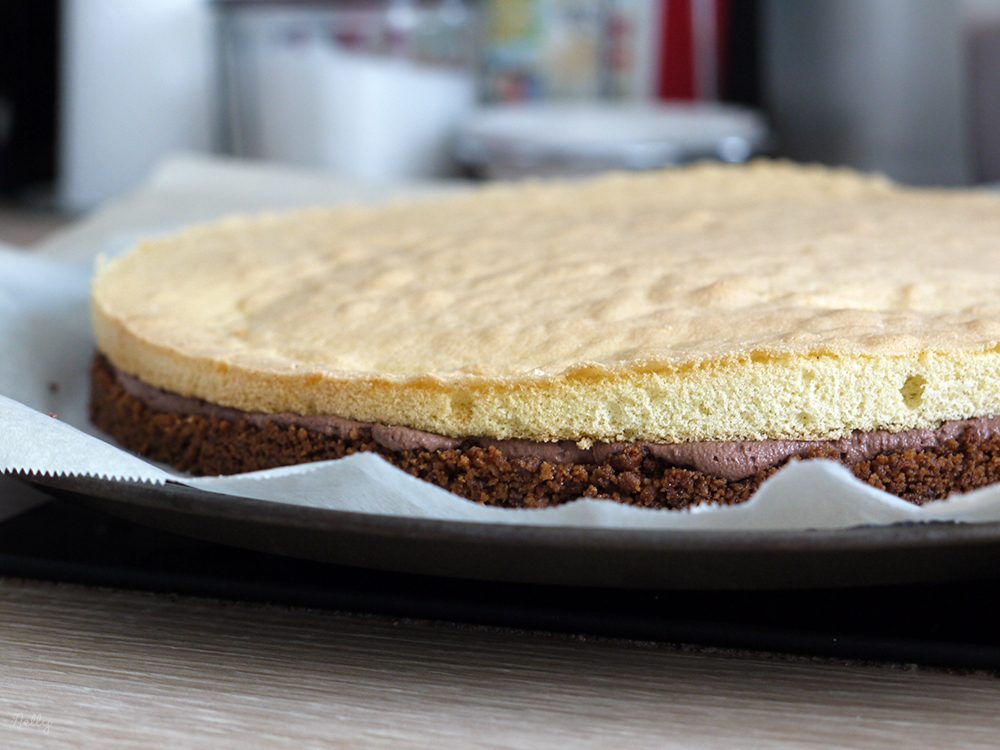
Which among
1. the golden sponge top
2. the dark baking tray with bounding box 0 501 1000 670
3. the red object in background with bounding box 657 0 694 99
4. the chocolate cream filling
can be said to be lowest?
the dark baking tray with bounding box 0 501 1000 670

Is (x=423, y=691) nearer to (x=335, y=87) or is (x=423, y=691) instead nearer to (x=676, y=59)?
(x=335, y=87)

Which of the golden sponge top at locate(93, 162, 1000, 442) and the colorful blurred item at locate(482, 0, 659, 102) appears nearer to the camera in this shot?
the golden sponge top at locate(93, 162, 1000, 442)

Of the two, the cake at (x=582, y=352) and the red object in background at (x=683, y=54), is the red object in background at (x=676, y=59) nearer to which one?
the red object in background at (x=683, y=54)

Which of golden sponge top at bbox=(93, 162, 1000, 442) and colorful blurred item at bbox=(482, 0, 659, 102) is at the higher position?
colorful blurred item at bbox=(482, 0, 659, 102)

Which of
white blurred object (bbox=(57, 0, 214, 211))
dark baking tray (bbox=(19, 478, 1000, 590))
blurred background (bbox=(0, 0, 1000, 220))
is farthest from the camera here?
white blurred object (bbox=(57, 0, 214, 211))

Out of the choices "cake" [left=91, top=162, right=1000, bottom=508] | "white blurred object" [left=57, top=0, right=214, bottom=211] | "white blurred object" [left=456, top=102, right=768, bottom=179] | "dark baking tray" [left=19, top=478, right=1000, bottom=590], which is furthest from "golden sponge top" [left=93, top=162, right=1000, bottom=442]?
"white blurred object" [left=57, top=0, right=214, bottom=211]

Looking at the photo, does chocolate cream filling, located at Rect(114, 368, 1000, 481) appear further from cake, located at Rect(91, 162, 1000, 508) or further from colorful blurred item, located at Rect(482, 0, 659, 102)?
colorful blurred item, located at Rect(482, 0, 659, 102)

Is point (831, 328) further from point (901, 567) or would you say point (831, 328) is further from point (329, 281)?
point (329, 281)
